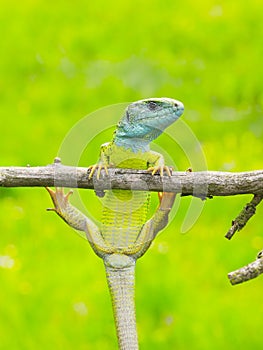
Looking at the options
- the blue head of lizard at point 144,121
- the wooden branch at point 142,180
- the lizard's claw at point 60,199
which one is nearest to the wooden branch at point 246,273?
the wooden branch at point 142,180

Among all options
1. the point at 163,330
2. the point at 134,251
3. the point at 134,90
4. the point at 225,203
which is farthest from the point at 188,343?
the point at 134,251

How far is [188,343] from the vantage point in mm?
1825

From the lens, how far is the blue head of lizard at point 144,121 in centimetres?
82

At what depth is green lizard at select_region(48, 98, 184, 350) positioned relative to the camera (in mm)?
869

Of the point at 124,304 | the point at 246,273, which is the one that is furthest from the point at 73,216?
the point at 246,273

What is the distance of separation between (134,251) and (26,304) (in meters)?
1.01

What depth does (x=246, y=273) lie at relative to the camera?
70 cm

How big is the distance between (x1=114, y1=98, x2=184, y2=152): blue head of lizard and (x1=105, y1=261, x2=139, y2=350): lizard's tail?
17 centimetres

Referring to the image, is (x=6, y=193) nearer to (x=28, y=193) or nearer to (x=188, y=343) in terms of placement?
(x=28, y=193)

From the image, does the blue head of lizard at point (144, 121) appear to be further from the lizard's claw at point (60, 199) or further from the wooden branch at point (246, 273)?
the wooden branch at point (246, 273)

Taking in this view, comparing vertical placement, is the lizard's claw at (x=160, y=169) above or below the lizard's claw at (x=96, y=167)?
below

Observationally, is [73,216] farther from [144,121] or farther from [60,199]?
[144,121]

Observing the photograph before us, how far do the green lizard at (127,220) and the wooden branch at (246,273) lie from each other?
0.19 m

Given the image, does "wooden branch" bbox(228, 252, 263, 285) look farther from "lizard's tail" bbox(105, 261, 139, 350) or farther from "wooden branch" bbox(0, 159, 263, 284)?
"lizard's tail" bbox(105, 261, 139, 350)
